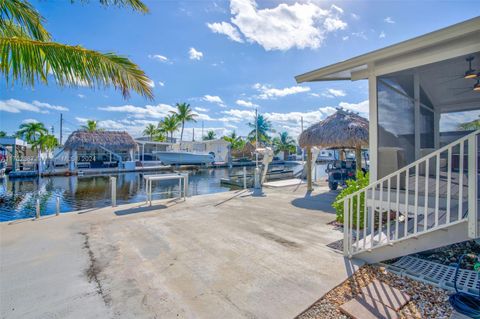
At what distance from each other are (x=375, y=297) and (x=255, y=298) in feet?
4.24

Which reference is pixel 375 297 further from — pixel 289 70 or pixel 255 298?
pixel 289 70

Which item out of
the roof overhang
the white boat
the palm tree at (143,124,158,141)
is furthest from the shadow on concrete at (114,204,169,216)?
the palm tree at (143,124,158,141)

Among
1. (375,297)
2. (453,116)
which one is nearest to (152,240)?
(375,297)

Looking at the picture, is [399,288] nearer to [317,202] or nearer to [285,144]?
[317,202]

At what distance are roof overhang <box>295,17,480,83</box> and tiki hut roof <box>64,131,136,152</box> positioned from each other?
26979mm

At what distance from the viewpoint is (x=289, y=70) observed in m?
11.1

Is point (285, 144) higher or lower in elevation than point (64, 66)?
higher

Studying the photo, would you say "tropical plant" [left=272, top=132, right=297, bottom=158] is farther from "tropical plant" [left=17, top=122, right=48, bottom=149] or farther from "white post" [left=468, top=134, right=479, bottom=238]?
"white post" [left=468, top=134, right=479, bottom=238]

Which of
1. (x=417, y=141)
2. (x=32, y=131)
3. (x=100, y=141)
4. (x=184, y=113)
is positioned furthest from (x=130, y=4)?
(x=184, y=113)

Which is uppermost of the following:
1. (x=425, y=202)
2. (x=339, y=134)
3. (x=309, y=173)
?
(x=339, y=134)

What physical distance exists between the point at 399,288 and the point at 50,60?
529cm

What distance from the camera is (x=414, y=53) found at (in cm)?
355

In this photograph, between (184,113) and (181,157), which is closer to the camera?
(181,157)

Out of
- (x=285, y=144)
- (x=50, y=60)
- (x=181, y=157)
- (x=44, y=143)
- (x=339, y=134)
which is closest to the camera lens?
(x=50, y=60)
